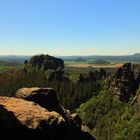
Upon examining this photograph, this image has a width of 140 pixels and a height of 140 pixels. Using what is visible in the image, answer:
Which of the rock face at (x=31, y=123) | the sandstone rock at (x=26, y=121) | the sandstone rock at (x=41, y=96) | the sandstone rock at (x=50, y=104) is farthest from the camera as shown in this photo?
the sandstone rock at (x=41, y=96)

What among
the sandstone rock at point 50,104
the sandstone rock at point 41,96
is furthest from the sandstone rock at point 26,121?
the sandstone rock at point 50,104

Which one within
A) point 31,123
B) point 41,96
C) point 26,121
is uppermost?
point 41,96

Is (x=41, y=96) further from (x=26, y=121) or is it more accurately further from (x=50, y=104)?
(x=26, y=121)

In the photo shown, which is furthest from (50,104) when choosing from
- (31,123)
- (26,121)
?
(26,121)

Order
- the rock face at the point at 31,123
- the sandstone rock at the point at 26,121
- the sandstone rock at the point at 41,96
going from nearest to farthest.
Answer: the sandstone rock at the point at 26,121, the rock face at the point at 31,123, the sandstone rock at the point at 41,96

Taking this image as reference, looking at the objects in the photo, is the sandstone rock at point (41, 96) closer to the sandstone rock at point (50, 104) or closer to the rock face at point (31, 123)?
the sandstone rock at point (50, 104)

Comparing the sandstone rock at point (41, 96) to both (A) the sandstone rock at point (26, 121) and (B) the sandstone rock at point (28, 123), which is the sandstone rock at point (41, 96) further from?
(A) the sandstone rock at point (26, 121)

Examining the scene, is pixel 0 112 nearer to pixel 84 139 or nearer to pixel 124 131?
pixel 84 139

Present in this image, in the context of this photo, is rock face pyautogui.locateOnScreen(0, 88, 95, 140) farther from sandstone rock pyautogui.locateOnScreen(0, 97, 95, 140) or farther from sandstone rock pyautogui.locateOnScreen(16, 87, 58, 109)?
sandstone rock pyautogui.locateOnScreen(16, 87, 58, 109)

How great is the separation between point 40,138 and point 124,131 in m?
144

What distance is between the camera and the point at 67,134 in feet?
158

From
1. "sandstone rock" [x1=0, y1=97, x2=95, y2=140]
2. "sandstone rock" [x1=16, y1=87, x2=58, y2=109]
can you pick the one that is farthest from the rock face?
"sandstone rock" [x1=16, y1=87, x2=58, y2=109]

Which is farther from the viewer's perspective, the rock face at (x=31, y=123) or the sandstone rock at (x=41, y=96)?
the sandstone rock at (x=41, y=96)

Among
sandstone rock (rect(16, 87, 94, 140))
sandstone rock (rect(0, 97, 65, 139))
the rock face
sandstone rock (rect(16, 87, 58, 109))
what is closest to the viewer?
sandstone rock (rect(0, 97, 65, 139))
